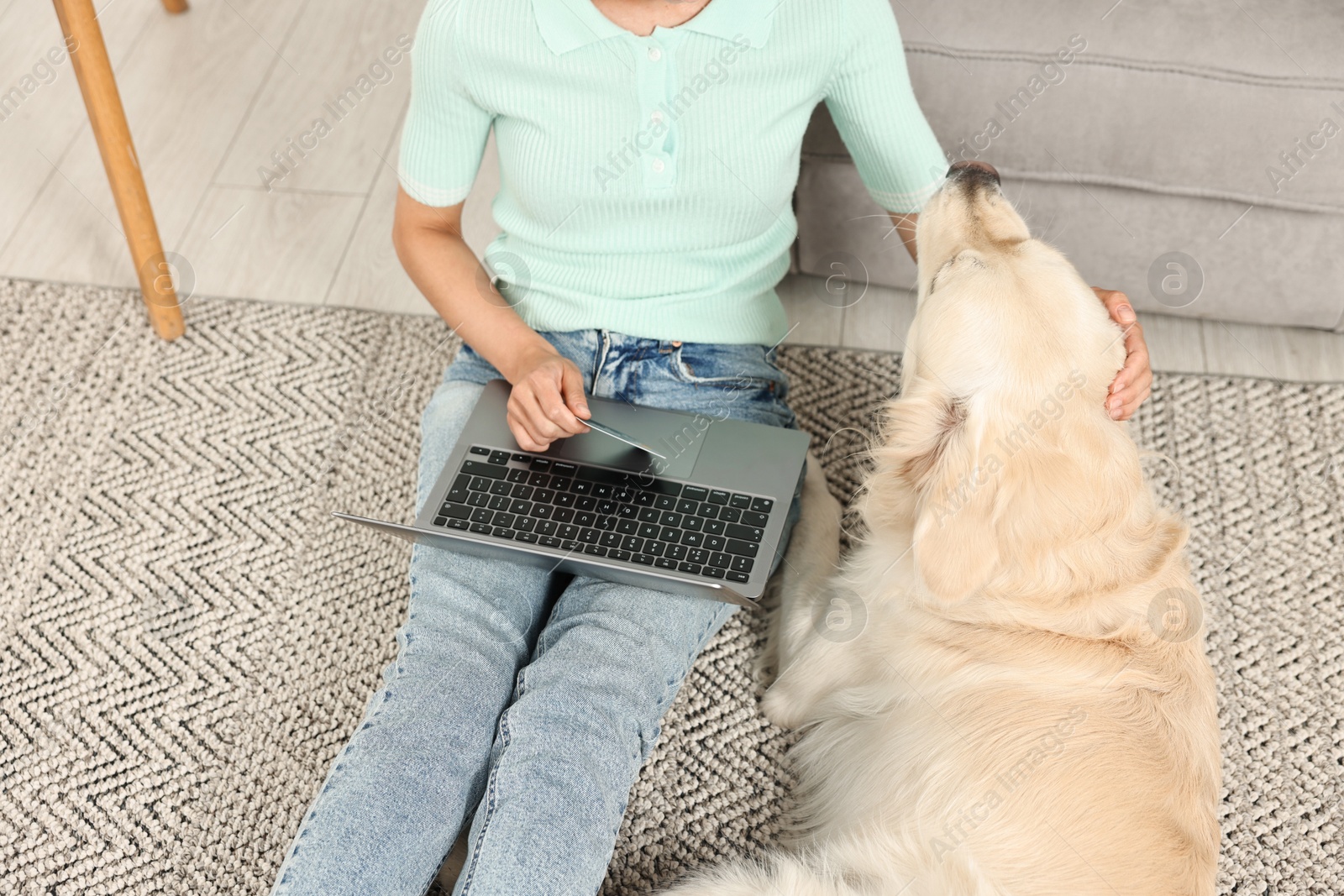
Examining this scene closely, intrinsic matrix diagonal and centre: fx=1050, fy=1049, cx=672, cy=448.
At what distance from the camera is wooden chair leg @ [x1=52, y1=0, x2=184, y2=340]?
1.48 metres

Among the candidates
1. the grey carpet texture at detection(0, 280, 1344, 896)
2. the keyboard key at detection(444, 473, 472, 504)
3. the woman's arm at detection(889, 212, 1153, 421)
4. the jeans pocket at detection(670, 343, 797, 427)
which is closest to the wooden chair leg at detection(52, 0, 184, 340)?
the grey carpet texture at detection(0, 280, 1344, 896)

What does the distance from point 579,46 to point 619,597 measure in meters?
0.60

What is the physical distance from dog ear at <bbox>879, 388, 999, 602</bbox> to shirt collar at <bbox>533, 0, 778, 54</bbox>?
0.45 metres

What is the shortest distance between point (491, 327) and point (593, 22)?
37 cm

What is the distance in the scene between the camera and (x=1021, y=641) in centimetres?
108

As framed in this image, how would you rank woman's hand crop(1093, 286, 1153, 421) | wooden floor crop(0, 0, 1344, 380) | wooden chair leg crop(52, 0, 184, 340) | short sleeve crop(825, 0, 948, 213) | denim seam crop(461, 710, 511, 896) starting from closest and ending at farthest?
1. denim seam crop(461, 710, 511, 896)
2. woman's hand crop(1093, 286, 1153, 421)
3. short sleeve crop(825, 0, 948, 213)
4. wooden chair leg crop(52, 0, 184, 340)
5. wooden floor crop(0, 0, 1344, 380)

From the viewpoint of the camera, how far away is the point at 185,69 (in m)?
2.32

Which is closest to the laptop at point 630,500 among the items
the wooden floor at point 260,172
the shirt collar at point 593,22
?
the shirt collar at point 593,22

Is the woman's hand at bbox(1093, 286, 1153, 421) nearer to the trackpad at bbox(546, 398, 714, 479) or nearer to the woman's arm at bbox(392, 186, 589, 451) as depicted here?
the trackpad at bbox(546, 398, 714, 479)

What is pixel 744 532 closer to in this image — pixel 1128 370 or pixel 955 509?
pixel 955 509

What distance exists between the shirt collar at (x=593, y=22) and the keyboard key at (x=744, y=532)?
0.53 m

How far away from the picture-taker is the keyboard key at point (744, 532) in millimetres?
1172

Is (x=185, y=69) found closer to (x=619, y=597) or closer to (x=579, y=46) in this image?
A: (x=579, y=46)

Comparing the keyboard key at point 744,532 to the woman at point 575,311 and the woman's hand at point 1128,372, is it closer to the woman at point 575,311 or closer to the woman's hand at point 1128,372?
the woman at point 575,311
